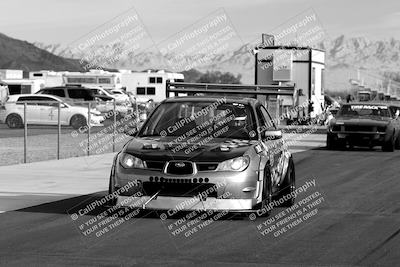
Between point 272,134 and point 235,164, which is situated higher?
point 272,134

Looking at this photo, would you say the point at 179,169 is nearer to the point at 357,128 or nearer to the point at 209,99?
the point at 209,99

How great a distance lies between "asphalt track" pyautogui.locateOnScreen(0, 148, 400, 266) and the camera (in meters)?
8.40

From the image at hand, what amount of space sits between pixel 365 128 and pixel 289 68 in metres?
11.3

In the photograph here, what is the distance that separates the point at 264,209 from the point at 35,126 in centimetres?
2463

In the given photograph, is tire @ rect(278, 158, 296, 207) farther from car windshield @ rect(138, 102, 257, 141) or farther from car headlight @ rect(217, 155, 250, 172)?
car headlight @ rect(217, 155, 250, 172)

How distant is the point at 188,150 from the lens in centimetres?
1077

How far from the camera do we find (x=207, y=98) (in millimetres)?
12195

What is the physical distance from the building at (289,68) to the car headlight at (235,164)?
25.1 metres

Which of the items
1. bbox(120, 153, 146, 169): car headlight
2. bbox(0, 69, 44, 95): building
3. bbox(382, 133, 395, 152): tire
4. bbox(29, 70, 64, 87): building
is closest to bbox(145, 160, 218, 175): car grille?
bbox(120, 153, 146, 169): car headlight

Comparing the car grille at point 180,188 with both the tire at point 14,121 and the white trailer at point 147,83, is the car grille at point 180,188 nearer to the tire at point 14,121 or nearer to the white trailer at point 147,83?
the tire at point 14,121

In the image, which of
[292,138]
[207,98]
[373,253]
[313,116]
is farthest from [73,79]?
[373,253]

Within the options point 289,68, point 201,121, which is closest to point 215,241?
point 201,121

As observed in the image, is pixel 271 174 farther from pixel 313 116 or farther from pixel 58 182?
pixel 313 116

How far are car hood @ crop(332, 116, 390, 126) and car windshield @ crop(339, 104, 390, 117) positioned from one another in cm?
42
